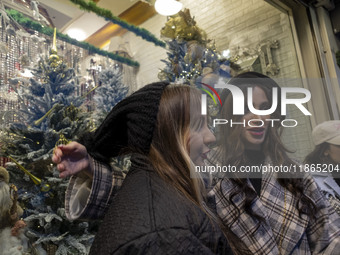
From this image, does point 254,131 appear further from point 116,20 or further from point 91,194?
point 116,20

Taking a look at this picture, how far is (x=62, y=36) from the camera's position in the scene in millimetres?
1884

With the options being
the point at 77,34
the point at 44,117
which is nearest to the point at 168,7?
the point at 77,34

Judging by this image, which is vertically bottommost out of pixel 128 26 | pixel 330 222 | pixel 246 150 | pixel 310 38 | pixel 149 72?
pixel 330 222

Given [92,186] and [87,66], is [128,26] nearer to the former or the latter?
[87,66]

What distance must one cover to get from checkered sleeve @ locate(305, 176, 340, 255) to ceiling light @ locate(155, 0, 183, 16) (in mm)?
1771

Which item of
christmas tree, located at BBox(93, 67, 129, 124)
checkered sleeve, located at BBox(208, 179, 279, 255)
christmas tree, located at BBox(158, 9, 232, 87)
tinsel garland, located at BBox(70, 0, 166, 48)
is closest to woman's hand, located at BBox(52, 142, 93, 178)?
checkered sleeve, located at BBox(208, 179, 279, 255)

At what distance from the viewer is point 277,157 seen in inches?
43.4

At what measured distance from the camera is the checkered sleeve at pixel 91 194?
33.0 inches

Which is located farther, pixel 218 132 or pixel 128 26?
pixel 128 26

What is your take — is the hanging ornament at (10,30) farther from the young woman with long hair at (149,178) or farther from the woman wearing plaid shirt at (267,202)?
the woman wearing plaid shirt at (267,202)

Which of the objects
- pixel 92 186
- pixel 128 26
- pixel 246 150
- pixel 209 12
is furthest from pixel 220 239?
pixel 209 12

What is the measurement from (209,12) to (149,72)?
0.72 meters

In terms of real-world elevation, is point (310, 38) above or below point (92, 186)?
above

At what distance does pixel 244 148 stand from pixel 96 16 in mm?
1514
